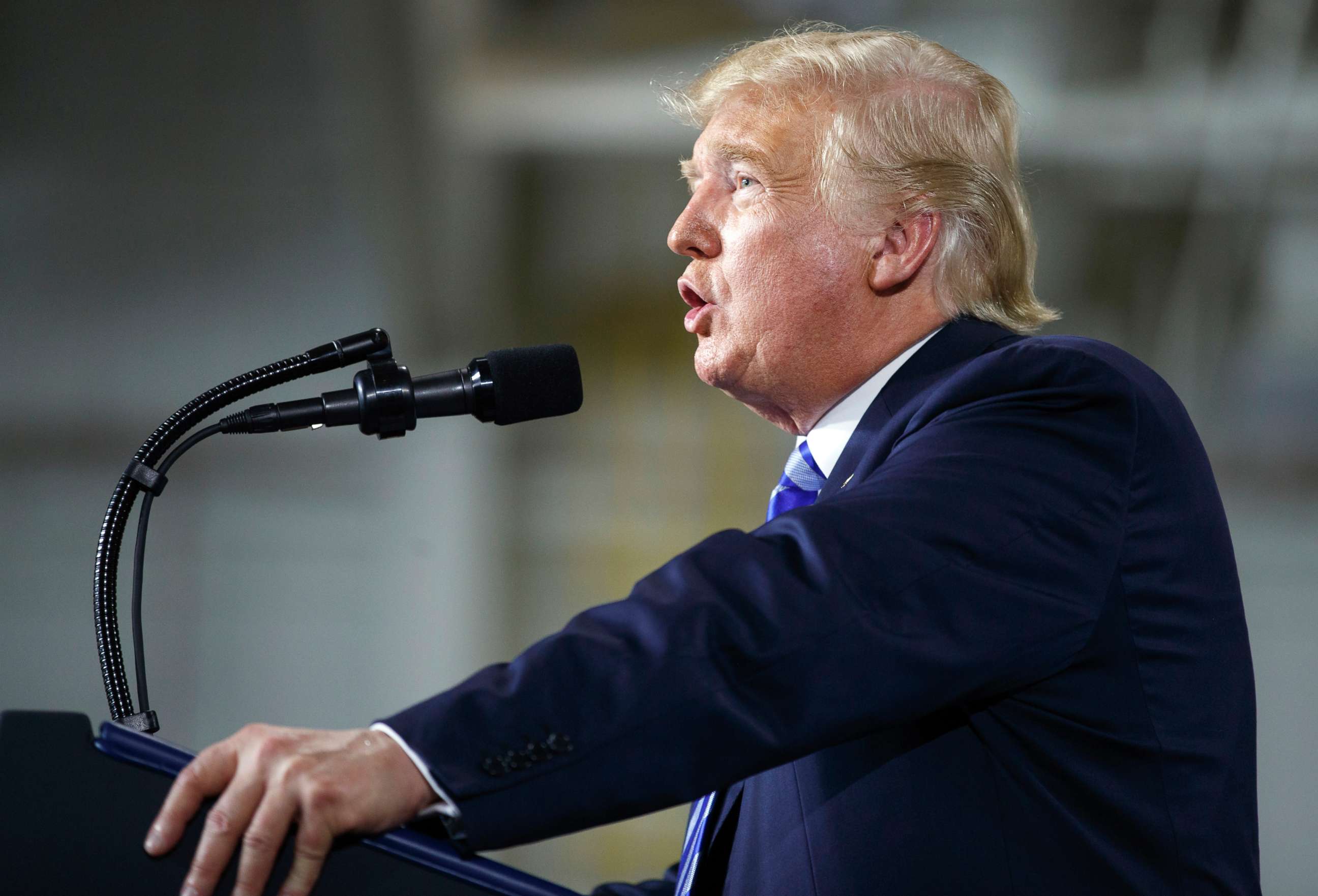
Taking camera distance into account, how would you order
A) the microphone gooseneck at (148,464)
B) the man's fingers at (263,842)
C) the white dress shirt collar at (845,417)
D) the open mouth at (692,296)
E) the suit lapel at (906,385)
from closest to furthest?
the man's fingers at (263,842) → the microphone gooseneck at (148,464) → the suit lapel at (906,385) → the white dress shirt collar at (845,417) → the open mouth at (692,296)

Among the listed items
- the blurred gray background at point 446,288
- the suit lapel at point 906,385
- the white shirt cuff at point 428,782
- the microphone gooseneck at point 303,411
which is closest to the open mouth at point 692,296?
the suit lapel at point 906,385

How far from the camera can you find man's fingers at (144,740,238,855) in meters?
0.56

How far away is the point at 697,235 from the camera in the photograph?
1.30m

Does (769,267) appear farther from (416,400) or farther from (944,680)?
(944,680)

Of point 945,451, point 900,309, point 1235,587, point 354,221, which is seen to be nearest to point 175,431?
point 945,451

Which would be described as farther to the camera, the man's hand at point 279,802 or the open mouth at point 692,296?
the open mouth at point 692,296

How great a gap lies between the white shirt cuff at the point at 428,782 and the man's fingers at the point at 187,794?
80 mm

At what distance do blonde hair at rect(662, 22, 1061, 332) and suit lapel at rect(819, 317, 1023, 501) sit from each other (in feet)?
0.57

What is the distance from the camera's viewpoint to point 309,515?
3.50 m

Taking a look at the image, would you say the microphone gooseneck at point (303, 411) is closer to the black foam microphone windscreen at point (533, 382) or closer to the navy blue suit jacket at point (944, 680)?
the black foam microphone windscreen at point (533, 382)

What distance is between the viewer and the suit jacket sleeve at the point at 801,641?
0.60m

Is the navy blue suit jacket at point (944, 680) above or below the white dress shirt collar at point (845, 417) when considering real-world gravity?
below

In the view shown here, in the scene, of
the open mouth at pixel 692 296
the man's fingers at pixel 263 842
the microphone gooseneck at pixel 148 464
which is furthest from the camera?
the open mouth at pixel 692 296

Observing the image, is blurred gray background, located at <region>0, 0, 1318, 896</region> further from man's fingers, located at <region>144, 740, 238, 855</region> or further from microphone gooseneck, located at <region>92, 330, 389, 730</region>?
man's fingers, located at <region>144, 740, 238, 855</region>
